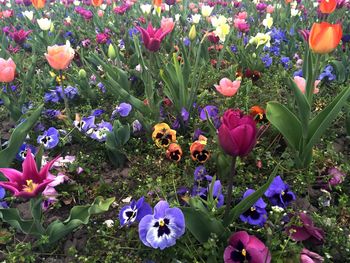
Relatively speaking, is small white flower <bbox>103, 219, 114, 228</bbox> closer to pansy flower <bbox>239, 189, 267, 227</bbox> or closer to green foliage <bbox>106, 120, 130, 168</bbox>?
green foliage <bbox>106, 120, 130, 168</bbox>

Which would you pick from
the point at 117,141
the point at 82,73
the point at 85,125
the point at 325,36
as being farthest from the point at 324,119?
the point at 82,73

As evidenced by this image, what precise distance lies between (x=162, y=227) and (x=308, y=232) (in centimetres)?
59

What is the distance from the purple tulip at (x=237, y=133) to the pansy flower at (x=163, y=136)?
974 millimetres

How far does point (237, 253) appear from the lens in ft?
4.33

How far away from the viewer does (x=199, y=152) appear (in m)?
1.93

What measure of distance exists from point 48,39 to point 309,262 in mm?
3358

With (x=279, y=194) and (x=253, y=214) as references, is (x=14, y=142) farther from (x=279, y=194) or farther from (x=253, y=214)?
(x=279, y=194)

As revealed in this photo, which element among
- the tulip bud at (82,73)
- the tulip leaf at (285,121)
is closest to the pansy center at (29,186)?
the tulip leaf at (285,121)

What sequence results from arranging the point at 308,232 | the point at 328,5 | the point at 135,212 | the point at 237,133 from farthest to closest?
the point at 328,5 < the point at 135,212 < the point at 308,232 < the point at 237,133

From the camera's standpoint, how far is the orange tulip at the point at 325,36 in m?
1.58

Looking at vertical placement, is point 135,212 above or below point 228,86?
below

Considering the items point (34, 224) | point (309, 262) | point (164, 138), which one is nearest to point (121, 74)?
point (164, 138)

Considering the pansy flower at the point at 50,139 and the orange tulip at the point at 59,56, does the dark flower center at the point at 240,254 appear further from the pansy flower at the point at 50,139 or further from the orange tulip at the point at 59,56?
the orange tulip at the point at 59,56

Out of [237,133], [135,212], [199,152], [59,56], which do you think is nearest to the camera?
[237,133]
